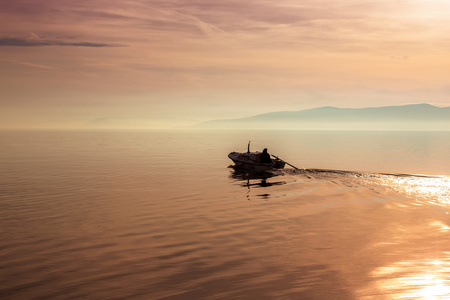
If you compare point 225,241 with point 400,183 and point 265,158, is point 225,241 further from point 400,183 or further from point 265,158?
point 265,158

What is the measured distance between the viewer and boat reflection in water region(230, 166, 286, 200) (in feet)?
125

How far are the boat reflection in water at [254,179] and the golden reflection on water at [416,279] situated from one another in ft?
56.2

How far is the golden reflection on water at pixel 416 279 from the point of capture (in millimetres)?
12721

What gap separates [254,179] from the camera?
43188 mm

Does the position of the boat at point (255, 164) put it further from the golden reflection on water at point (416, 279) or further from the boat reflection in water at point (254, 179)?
the golden reflection on water at point (416, 279)

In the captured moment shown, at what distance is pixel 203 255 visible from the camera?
16.8 meters

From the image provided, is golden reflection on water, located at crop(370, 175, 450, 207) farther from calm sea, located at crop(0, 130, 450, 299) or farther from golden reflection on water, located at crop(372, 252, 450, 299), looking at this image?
golden reflection on water, located at crop(372, 252, 450, 299)

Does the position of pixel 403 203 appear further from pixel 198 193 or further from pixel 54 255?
pixel 54 255

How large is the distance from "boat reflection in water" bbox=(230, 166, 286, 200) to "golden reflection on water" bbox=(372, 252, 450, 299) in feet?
56.2

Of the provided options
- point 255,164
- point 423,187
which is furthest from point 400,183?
point 255,164

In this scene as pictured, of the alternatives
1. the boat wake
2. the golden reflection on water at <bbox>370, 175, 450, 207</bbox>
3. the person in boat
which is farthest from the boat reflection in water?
the golden reflection on water at <bbox>370, 175, 450, 207</bbox>

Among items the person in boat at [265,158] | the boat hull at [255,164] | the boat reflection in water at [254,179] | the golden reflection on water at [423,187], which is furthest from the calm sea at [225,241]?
the person in boat at [265,158]

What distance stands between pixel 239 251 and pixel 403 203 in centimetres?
1732

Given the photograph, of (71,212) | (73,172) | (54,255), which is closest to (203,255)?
(54,255)
